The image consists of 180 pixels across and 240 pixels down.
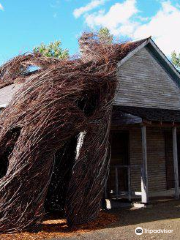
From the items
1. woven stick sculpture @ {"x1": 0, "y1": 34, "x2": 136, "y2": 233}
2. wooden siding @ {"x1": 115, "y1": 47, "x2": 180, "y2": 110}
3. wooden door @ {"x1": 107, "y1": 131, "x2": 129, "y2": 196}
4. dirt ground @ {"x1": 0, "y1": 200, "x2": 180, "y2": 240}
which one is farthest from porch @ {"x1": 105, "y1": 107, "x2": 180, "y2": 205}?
woven stick sculpture @ {"x1": 0, "y1": 34, "x2": 136, "y2": 233}

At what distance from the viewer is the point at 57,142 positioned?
8.42 m

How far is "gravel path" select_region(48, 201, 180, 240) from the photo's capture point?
7848 millimetres

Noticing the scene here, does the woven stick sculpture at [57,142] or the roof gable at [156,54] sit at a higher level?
the roof gable at [156,54]

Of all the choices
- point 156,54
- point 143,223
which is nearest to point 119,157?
point 143,223

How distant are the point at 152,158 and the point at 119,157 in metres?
1.59

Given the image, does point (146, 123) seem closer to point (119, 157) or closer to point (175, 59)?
point (119, 157)

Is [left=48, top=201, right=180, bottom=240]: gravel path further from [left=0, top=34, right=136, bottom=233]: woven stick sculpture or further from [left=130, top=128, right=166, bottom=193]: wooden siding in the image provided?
[left=130, top=128, right=166, bottom=193]: wooden siding

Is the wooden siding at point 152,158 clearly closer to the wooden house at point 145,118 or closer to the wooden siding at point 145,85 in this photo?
the wooden house at point 145,118

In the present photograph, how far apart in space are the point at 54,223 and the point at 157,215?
2.82m

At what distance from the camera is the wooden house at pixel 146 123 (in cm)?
1298

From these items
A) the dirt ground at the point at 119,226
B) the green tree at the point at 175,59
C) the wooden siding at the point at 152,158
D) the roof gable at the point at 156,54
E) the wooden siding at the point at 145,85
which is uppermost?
the green tree at the point at 175,59

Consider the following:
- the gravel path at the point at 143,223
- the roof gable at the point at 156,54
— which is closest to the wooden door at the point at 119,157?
the gravel path at the point at 143,223

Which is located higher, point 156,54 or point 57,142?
point 156,54

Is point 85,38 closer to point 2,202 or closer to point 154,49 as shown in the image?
point 154,49
